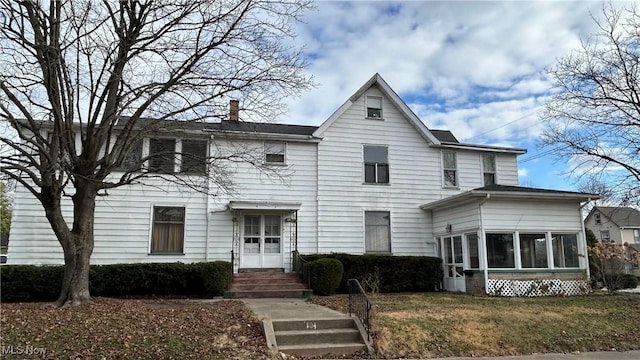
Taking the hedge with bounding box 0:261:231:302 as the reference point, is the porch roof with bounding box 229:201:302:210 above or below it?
above

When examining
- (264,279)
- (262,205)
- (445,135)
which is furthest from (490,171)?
(264,279)

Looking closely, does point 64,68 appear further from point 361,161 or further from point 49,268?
point 361,161

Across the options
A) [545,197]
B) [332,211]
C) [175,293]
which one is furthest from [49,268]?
[545,197]

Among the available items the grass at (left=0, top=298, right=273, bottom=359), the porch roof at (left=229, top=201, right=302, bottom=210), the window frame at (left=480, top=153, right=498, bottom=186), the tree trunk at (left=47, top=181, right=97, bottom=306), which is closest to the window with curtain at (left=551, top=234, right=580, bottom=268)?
the window frame at (left=480, top=153, right=498, bottom=186)

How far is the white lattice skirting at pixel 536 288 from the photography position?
46.6 ft

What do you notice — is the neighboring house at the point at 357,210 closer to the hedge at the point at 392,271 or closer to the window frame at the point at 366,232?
the window frame at the point at 366,232

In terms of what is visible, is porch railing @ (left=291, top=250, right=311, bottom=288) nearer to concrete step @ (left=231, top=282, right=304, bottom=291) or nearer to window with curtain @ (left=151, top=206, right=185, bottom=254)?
concrete step @ (left=231, top=282, right=304, bottom=291)

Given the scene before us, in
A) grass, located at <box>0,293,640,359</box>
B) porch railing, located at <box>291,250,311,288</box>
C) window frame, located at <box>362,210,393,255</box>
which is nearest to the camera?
grass, located at <box>0,293,640,359</box>

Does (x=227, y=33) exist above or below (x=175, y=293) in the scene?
above

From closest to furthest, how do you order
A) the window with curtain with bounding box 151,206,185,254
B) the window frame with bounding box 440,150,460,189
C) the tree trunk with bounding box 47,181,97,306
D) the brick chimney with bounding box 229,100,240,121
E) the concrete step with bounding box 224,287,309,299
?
the tree trunk with bounding box 47,181,97,306 < the brick chimney with bounding box 229,100,240,121 < the concrete step with bounding box 224,287,309,299 < the window with curtain with bounding box 151,206,185,254 < the window frame with bounding box 440,150,460,189

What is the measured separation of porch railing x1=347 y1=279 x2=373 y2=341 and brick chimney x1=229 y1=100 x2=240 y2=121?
4978 mm

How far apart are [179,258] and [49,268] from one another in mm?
3951

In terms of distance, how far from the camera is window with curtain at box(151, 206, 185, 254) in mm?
15539

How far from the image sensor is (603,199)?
15.6m
